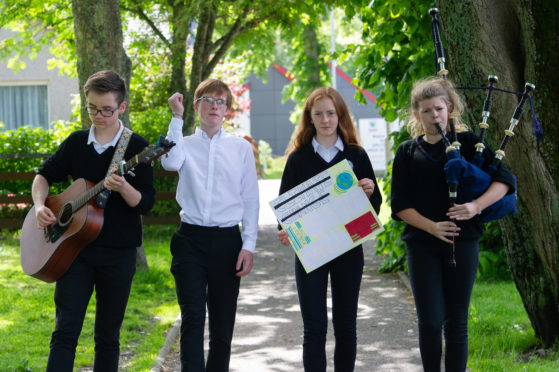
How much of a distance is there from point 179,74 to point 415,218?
1171cm

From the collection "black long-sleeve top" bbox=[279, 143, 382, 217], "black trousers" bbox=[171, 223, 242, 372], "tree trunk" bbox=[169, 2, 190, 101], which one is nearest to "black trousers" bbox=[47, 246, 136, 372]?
"black trousers" bbox=[171, 223, 242, 372]

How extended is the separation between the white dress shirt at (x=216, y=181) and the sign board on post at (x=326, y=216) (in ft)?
0.68

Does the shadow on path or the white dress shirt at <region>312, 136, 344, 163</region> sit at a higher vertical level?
the white dress shirt at <region>312, 136, 344, 163</region>

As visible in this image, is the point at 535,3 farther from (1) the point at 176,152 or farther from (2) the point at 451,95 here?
(1) the point at 176,152

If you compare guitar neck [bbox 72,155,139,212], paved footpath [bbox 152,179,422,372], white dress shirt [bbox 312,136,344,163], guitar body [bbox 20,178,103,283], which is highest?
white dress shirt [bbox 312,136,344,163]

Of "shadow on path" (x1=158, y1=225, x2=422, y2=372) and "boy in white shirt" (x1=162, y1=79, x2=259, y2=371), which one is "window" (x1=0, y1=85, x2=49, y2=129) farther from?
Result: "boy in white shirt" (x1=162, y1=79, x2=259, y2=371)

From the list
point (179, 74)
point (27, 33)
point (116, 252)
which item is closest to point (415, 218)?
point (116, 252)

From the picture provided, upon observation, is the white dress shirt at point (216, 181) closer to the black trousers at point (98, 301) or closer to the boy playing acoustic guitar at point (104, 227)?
the boy playing acoustic guitar at point (104, 227)

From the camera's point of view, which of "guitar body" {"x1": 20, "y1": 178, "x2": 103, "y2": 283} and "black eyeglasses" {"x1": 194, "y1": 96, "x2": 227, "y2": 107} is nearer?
"guitar body" {"x1": 20, "y1": 178, "x2": 103, "y2": 283}

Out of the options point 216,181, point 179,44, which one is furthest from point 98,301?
point 179,44

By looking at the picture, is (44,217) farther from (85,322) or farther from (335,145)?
(85,322)

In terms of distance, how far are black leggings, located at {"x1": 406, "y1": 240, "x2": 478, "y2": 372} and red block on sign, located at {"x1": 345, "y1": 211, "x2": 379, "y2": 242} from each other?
30cm

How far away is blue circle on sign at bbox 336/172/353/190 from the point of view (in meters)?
4.88

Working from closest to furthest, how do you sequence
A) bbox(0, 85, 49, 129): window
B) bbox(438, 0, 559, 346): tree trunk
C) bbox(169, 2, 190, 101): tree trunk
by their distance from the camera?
1. bbox(438, 0, 559, 346): tree trunk
2. bbox(169, 2, 190, 101): tree trunk
3. bbox(0, 85, 49, 129): window
